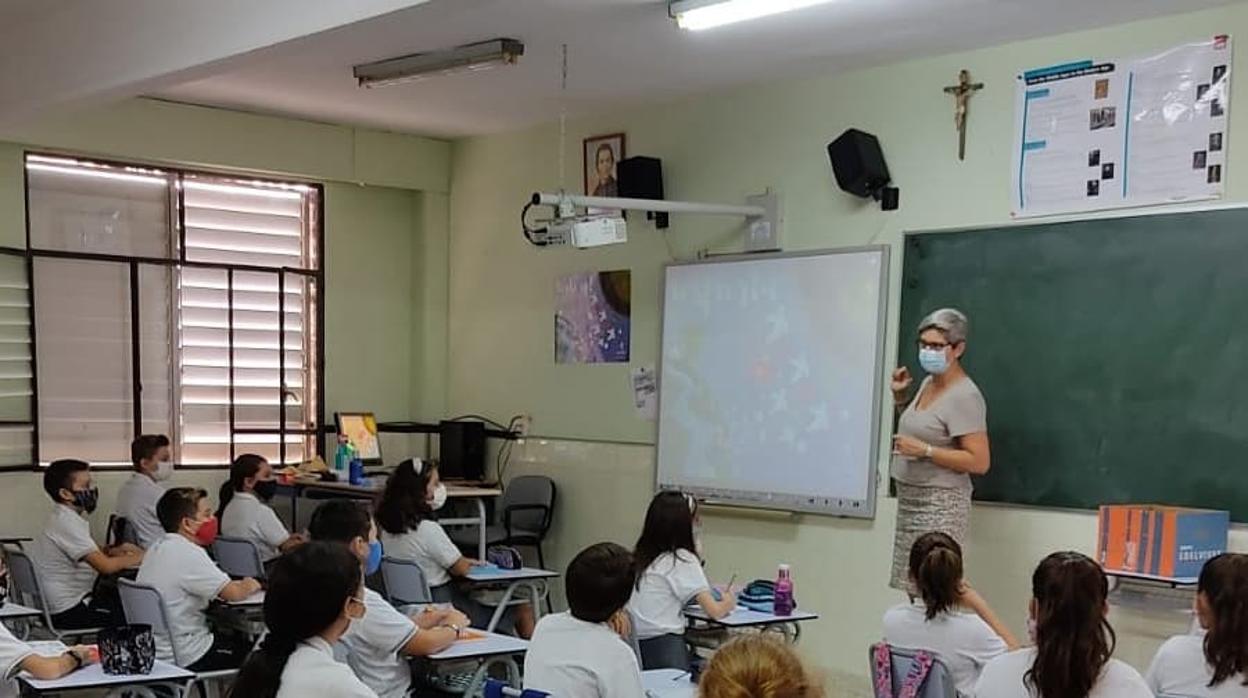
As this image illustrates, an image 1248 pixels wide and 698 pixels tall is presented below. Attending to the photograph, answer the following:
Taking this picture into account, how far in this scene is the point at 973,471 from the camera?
5145 millimetres

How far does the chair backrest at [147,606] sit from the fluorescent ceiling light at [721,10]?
2.91m

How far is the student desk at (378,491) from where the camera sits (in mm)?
7195

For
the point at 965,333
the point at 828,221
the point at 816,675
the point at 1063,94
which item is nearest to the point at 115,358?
the point at 828,221

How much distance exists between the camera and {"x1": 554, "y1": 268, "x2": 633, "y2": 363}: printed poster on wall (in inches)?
287

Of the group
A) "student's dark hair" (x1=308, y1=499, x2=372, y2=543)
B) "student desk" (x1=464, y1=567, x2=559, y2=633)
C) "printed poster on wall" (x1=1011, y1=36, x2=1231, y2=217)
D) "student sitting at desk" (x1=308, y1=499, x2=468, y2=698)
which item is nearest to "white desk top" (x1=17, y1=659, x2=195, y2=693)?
"student sitting at desk" (x1=308, y1=499, x2=468, y2=698)

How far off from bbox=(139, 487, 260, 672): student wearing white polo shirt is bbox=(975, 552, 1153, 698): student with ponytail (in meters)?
2.87

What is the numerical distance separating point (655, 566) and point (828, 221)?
94.4 inches

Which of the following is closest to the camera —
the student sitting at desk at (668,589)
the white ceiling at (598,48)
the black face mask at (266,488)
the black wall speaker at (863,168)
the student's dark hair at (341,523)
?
the student's dark hair at (341,523)

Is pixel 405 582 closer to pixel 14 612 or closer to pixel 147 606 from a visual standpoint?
pixel 147 606

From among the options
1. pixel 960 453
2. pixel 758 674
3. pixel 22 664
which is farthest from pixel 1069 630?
pixel 22 664

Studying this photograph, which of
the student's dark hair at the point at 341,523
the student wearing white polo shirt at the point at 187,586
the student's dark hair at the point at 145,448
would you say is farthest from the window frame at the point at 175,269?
the student's dark hair at the point at 341,523

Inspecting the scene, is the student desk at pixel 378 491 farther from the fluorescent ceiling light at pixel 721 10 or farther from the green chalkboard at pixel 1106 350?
the fluorescent ceiling light at pixel 721 10

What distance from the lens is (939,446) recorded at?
5.21 m

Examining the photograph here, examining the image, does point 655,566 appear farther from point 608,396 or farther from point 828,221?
point 608,396
